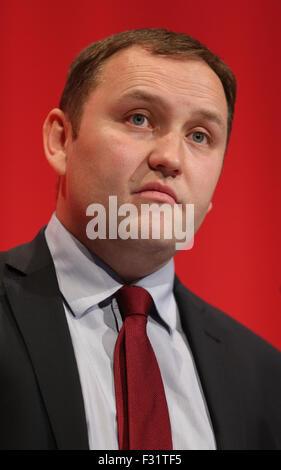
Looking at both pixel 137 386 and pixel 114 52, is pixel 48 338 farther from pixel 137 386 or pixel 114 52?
pixel 114 52

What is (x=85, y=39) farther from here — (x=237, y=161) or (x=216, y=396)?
(x=216, y=396)

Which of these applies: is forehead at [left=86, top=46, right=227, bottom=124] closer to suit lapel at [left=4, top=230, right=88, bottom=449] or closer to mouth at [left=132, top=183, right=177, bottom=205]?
mouth at [left=132, top=183, right=177, bottom=205]

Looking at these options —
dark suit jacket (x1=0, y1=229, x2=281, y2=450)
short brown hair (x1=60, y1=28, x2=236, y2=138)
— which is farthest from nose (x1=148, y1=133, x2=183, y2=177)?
dark suit jacket (x1=0, y1=229, x2=281, y2=450)

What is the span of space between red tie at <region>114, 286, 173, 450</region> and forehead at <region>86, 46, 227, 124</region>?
0.40 m

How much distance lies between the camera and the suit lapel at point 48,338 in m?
0.99

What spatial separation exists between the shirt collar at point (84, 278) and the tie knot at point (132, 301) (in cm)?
2

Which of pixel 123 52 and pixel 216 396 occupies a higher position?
pixel 123 52

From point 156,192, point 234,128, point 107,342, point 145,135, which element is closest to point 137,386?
point 107,342

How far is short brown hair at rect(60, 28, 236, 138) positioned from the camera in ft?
4.03

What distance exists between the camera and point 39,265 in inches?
47.6

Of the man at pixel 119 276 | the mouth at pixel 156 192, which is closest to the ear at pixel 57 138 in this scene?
the man at pixel 119 276

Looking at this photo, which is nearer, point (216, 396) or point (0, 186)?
point (216, 396)
